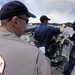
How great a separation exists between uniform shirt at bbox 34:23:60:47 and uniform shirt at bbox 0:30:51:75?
15.6 feet

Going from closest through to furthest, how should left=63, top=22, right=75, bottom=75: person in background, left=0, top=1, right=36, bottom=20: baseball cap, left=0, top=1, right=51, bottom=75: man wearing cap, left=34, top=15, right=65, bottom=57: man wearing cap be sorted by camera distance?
left=0, top=1, right=51, bottom=75: man wearing cap → left=0, top=1, right=36, bottom=20: baseball cap → left=63, top=22, right=75, bottom=75: person in background → left=34, top=15, right=65, bottom=57: man wearing cap

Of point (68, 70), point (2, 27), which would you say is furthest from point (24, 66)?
point (68, 70)

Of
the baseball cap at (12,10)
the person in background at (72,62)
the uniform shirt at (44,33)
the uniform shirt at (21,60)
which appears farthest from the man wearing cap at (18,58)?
the uniform shirt at (44,33)

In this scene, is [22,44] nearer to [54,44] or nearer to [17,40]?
[17,40]

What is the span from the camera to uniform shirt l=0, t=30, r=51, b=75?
1406 millimetres

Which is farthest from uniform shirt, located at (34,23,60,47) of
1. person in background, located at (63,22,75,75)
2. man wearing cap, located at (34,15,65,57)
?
person in background, located at (63,22,75,75)

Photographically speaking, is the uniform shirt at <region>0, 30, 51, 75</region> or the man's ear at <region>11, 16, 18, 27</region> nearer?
the uniform shirt at <region>0, 30, 51, 75</region>

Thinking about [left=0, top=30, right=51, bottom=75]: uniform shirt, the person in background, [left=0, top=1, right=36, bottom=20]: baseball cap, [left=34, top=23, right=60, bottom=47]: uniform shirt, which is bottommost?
the person in background

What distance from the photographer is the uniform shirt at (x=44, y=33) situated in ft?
20.6

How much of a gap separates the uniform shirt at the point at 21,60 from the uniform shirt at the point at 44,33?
4.77 m

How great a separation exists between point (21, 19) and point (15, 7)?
0.09 metres

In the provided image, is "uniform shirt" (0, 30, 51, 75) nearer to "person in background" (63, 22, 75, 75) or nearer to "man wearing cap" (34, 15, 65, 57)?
"person in background" (63, 22, 75, 75)

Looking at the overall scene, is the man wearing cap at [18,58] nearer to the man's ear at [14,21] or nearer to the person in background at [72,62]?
the man's ear at [14,21]

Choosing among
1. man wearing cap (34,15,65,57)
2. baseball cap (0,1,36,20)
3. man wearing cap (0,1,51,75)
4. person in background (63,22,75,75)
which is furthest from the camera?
man wearing cap (34,15,65,57)
